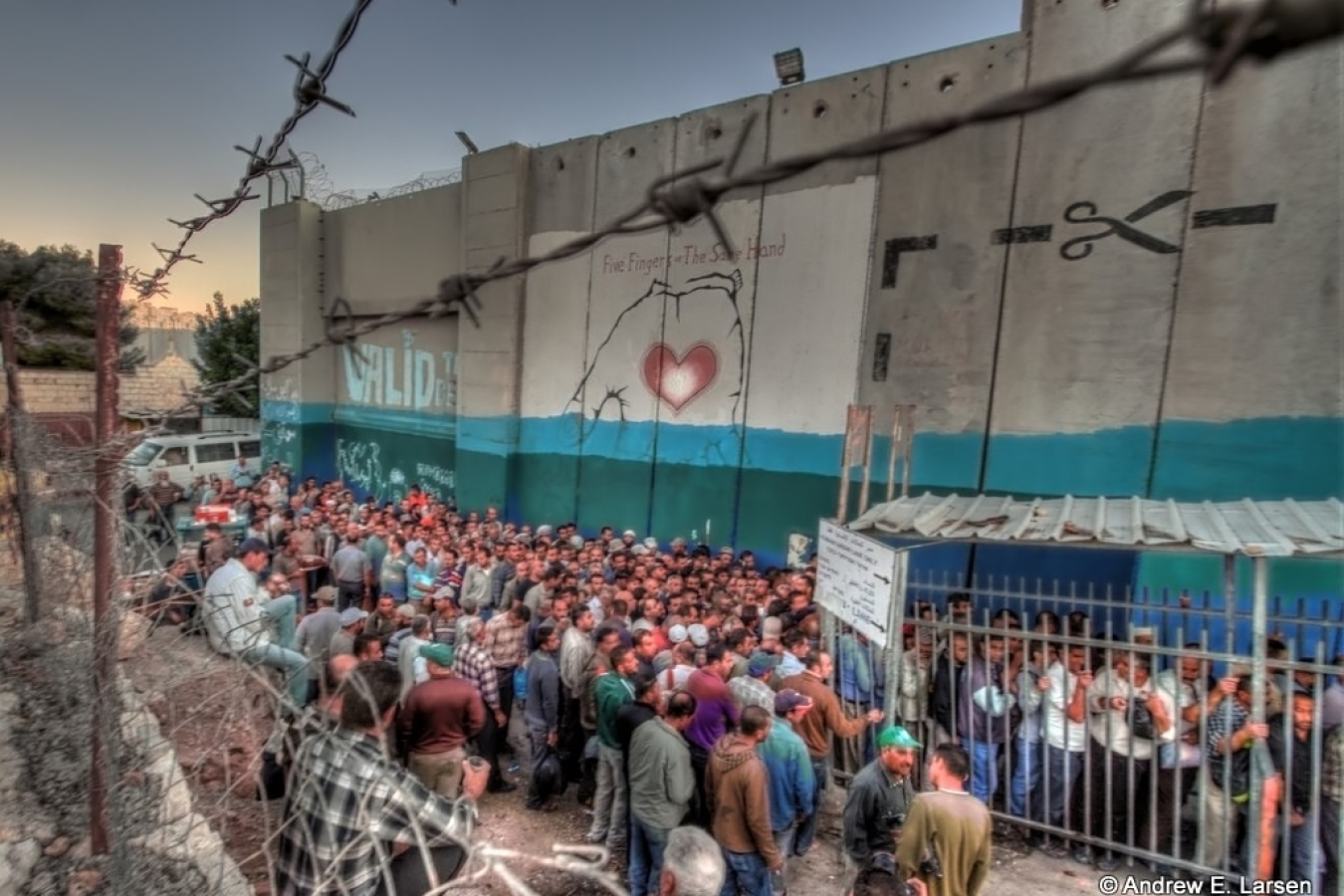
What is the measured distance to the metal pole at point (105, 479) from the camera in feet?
9.18

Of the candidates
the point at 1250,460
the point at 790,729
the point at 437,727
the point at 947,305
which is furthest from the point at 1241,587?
the point at 437,727

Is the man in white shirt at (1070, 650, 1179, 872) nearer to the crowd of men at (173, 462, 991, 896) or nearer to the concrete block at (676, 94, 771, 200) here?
the crowd of men at (173, 462, 991, 896)

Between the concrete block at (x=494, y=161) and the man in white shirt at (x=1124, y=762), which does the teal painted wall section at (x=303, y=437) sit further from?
the man in white shirt at (x=1124, y=762)

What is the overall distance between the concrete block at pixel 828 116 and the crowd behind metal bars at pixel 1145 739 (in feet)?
20.0

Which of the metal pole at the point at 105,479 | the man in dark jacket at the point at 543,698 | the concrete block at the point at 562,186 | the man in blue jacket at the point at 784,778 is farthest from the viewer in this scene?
the concrete block at the point at 562,186

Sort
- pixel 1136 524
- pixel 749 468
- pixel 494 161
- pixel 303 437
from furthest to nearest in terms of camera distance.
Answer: pixel 303 437
pixel 494 161
pixel 749 468
pixel 1136 524

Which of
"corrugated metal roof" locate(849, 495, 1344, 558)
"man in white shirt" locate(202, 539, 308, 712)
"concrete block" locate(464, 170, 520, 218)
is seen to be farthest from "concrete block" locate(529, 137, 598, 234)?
"corrugated metal roof" locate(849, 495, 1344, 558)

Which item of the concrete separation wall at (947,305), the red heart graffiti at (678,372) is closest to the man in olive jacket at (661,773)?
the concrete separation wall at (947,305)

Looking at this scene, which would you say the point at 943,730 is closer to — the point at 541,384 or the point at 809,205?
the point at 809,205

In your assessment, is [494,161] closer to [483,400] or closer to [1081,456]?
[483,400]

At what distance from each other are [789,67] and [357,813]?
32.9 ft

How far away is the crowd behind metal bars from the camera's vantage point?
4.06 metres

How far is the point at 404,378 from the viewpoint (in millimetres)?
14516

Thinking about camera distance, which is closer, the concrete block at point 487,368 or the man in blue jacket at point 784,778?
the man in blue jacket at point 784,778
